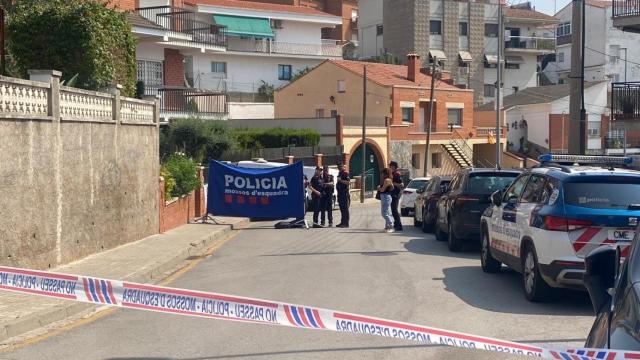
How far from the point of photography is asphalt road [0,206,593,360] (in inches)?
319

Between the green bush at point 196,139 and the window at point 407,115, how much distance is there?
2066 cm

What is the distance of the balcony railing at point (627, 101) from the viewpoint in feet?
79.5

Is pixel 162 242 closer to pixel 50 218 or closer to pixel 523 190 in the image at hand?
pixel 50 218


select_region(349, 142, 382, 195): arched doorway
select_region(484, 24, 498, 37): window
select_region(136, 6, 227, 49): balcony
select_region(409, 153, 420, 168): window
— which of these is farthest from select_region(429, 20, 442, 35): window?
select_region(136, 6, 227, 49): balcony

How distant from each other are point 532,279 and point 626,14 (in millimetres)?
14190

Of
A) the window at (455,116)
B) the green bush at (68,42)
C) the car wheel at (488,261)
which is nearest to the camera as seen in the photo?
the car wheel at (488,261)

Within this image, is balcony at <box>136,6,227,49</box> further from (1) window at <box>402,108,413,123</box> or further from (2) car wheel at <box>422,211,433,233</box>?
(1) window at <box>402,108,413,123</box>

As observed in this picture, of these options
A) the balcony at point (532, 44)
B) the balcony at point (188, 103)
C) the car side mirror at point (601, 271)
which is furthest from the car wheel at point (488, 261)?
the balcony at point (532, 44)

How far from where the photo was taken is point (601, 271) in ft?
17.2

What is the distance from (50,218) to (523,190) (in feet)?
24.0

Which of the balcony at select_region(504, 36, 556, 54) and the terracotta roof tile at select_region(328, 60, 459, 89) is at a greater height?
the balcony at select_region(504, 36, 556, 54)

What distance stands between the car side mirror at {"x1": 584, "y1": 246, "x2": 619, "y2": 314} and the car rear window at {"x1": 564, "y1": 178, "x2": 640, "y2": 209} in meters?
5.12

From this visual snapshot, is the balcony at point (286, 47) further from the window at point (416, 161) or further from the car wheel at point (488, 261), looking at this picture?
the car wheel at point (488, 261)

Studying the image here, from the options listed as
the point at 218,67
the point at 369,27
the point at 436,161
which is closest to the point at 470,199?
the point at 436,161
